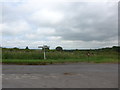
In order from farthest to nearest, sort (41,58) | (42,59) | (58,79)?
(41,58)
(42,59)
(58,79)

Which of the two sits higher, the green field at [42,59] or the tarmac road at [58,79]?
the green field at [42,59]

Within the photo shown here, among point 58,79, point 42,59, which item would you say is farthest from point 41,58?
point 58,79

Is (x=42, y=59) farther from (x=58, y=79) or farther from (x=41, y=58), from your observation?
(x=58, y=79)

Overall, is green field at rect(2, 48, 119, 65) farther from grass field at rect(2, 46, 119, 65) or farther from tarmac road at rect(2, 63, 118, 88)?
tarmac road at rect(2, 63, 118, 88)

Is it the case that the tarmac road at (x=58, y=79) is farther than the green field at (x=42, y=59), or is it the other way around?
the green field at (x=42, y=59)

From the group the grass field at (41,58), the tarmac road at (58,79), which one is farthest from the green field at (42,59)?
the tarmac road at (58,79)

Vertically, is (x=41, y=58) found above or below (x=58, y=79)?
above

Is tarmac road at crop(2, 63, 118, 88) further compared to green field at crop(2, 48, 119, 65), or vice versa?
green field at crop(2, 48, 119, 65)

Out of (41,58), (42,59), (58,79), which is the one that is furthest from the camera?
(41,58)

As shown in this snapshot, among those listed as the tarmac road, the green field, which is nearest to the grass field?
the green field

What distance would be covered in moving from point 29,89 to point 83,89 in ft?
6.56

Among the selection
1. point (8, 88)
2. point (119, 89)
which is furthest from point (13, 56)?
point (119, 89)

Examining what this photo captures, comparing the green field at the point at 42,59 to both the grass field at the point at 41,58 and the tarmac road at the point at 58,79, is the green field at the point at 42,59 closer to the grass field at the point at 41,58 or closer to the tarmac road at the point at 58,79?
the grass field at the point at 41,58

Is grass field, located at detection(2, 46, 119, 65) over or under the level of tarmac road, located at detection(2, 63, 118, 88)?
over
